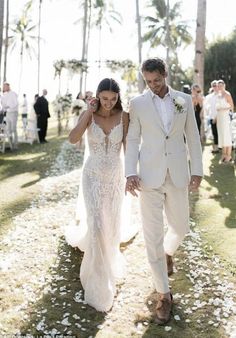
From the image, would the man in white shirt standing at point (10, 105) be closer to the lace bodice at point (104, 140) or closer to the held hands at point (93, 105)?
the lace bodice at point (104, 140)

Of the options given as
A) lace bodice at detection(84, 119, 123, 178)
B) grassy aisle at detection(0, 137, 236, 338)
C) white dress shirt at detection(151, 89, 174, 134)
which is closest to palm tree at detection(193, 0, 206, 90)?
grassy aisle at detection(0, 137, 236, 338)

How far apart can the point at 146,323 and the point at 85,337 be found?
61 centimetres

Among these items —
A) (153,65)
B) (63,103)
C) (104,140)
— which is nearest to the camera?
(153,65)

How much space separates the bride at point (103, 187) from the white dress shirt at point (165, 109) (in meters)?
0.56

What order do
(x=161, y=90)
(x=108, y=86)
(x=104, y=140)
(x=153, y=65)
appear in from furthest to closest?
(x=104, y=140), (x=108, y=86), (x=161, y=90), (x=153, y=65)

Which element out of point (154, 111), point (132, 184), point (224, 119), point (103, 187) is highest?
point (224, 119)

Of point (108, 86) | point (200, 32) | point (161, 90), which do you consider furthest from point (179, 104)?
point (200, 32)

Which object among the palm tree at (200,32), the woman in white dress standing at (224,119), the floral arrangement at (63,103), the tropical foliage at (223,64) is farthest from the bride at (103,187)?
the tropical foliage at (223,64)

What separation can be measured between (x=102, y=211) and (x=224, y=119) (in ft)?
26.8

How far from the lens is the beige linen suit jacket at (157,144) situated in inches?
169

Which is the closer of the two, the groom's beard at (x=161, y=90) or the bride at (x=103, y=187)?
the groom's beard at (x=161, y=90)

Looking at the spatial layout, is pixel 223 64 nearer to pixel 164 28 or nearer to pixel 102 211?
pixel 164 28

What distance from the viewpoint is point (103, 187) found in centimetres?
507

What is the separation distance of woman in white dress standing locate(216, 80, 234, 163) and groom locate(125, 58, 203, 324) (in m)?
7.76
